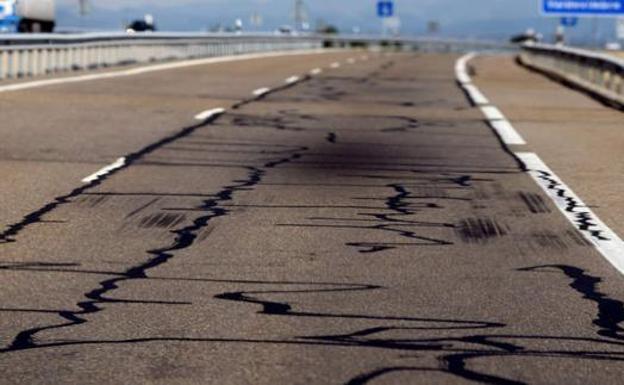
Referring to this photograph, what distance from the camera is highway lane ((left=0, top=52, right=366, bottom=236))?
507 inches

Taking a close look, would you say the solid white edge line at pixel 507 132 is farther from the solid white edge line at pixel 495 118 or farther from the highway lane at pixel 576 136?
the highway lane at pixel 576 136

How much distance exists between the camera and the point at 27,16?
63.7 metres

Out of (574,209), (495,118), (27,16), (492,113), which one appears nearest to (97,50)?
(492,113)

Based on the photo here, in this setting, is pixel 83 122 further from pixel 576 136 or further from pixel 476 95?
pixel 476 95

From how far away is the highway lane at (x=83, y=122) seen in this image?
12867 mm

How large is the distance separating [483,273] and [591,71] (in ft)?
85.0

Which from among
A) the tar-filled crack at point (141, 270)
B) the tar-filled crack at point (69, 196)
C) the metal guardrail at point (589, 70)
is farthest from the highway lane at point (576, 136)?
the tar-filled crack at point (69, 196)

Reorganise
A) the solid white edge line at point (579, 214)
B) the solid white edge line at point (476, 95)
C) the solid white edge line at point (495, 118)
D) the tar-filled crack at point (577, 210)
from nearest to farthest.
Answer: the solid white edge line at point (579, 214) < the tar-filled crack at point (577, 210) < the solid white edge line at point (495, 118) < the solid white edge line at point (476, 95)

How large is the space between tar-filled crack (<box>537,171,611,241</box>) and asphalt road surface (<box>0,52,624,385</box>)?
173mm

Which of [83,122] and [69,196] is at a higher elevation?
[69,196]

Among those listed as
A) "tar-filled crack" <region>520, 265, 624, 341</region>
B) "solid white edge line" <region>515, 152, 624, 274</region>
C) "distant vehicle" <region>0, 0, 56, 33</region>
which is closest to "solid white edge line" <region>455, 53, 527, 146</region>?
"solid white edge line" <region>515, 152, 624, 274</region>

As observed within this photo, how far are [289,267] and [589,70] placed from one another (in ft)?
86.6

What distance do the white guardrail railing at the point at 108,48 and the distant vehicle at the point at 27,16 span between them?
711 centimetres

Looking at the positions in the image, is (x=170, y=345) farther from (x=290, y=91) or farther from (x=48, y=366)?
(x=290, y=91)
